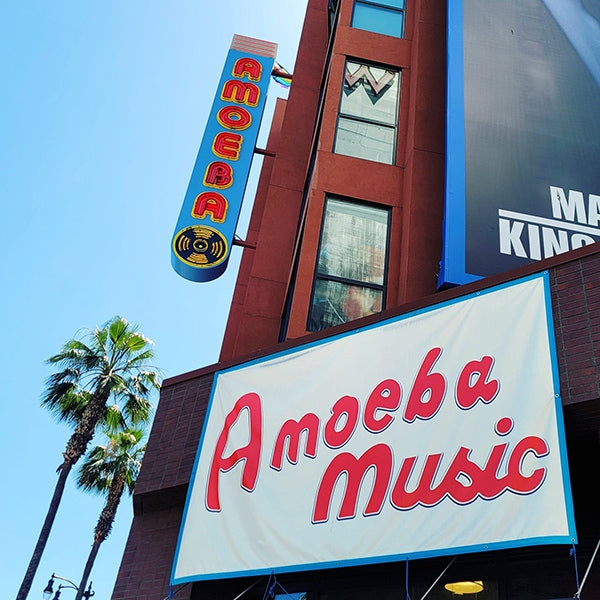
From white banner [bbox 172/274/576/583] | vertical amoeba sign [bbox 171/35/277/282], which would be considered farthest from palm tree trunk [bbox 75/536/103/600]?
white banner [bbox 172/274/576/583]

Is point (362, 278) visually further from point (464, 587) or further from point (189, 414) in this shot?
point (464, 587)

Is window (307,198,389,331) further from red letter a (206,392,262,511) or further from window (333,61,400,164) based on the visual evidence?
red letter a (206,392,262,511)

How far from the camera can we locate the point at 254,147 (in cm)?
1700

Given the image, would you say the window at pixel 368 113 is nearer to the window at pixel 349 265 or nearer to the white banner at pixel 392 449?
the window at pixel 349 265

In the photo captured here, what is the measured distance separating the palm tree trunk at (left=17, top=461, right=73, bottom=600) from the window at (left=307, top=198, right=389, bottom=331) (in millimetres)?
13561

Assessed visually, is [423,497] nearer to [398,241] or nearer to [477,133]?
[398,241]

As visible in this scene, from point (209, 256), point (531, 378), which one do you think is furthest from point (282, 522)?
point (209, 256)

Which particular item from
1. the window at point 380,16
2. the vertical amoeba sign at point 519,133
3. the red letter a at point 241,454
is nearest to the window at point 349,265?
the vertical amoeba sign at point 519,133

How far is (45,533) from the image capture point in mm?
20672

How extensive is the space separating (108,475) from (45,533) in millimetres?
6859

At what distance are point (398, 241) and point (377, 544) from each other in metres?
6.53

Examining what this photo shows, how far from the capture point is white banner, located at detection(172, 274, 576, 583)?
21.0ft

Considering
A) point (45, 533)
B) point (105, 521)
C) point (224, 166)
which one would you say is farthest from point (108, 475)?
point (224, 166)

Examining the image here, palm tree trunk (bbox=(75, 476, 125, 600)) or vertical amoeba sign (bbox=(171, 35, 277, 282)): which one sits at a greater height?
vertical amoeba sign (bbox=(171, 35, 277, 282))
